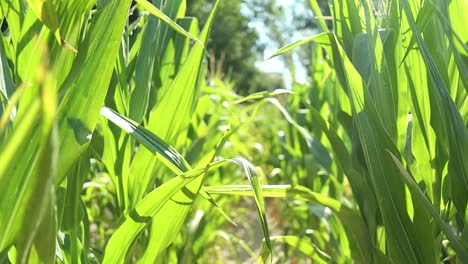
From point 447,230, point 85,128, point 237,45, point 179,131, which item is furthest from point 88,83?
point 237,45

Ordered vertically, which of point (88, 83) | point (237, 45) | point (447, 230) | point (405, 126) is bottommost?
point (447, 230)

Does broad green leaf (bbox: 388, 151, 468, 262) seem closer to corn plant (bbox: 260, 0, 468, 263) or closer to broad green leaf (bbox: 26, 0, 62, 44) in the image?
corn plant (bbox: 260, 0, 468, 263)

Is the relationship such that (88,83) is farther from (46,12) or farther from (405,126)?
(405,126)

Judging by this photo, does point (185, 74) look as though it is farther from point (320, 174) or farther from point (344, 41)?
point (320, 174)

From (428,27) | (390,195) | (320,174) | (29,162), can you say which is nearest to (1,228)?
(29,162)

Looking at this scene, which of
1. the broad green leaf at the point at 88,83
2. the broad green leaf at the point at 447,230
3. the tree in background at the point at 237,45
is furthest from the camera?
the tree in background at the point at 237,45

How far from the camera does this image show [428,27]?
0.79 metres

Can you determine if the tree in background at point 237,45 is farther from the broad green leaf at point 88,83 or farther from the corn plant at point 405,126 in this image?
the broad green leaf at point 88,83

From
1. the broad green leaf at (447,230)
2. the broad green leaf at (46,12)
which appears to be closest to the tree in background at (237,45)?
the broad green leaf at (447,230)

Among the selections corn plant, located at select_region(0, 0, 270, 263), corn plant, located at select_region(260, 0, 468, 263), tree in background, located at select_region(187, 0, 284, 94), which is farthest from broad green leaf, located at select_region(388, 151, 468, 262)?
tree in background, located at select_region(187, 0, 284, 94)

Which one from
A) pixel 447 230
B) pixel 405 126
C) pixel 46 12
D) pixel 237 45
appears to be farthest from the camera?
pixel 237 45

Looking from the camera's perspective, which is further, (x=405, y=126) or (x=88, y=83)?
(x=405, y=126)

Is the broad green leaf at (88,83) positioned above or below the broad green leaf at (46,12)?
below

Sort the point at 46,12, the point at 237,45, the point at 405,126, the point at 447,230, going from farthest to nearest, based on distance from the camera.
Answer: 1. the point at 237,45
2. the point at 405,126
3. the point at 447,230
4. the point at 46,12
